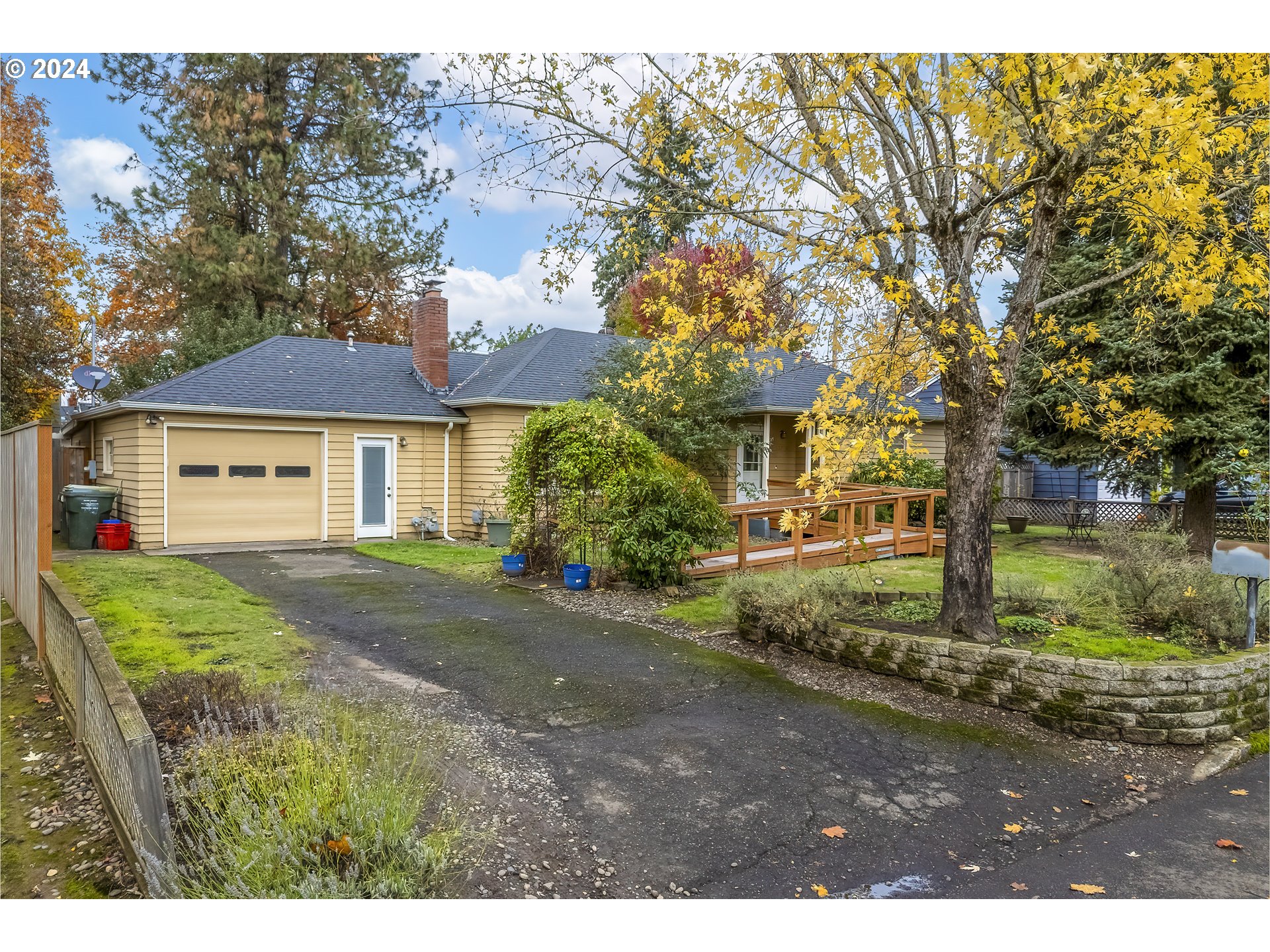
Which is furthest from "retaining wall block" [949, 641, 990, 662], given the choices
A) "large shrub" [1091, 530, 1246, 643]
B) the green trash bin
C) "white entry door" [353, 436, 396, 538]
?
the green trash bin

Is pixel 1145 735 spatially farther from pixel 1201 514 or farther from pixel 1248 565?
pixel 1201 514

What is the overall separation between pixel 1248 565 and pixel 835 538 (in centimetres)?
524

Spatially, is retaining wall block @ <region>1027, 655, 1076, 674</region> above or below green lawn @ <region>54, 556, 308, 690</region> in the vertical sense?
above

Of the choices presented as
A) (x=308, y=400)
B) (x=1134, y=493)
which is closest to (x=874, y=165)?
(x=308, y=400)

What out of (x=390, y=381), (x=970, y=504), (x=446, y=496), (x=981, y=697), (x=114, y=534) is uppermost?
(x=390, y=381)

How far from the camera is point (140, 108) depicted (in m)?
19.1

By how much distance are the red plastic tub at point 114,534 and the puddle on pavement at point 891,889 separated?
12.7m

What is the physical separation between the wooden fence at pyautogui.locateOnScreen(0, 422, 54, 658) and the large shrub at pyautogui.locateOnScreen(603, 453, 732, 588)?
5.11 metres

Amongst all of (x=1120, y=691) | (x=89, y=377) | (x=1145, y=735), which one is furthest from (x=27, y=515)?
(x=89, y=377)

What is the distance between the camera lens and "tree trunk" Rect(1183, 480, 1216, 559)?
11594 mm

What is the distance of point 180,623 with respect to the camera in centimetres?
662

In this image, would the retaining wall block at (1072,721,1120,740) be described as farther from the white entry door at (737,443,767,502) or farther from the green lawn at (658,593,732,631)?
the white entry door at (737,443,767,502)
